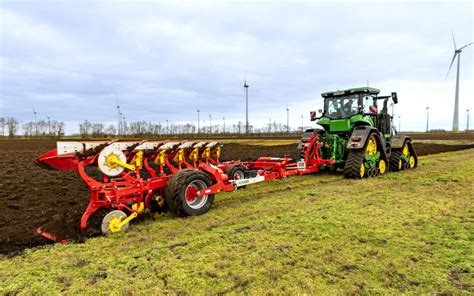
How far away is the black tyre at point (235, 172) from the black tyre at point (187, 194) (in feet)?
5.34

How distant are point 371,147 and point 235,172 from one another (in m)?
4.81

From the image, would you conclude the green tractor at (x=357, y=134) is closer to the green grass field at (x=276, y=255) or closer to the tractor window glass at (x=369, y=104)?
the tractor window glass at (x=369, y=104)

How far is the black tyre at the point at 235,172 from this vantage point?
722cm

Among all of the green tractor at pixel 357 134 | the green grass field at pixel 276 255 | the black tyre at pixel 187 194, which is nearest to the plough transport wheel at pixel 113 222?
the green grass field at pixel 276 255

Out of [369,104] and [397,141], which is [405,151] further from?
[369,104]

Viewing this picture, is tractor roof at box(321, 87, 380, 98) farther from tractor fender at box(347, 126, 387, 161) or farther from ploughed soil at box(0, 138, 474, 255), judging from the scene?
ploughed soil at box(0, 138, 474, 255)

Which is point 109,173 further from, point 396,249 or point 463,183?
point 463,183

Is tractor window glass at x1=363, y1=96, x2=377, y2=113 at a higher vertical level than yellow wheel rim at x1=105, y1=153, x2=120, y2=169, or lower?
higher

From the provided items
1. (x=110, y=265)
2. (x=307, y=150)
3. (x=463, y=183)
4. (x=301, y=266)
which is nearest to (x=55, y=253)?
(x=110, y=265)

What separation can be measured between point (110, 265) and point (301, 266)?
1993 millimetres

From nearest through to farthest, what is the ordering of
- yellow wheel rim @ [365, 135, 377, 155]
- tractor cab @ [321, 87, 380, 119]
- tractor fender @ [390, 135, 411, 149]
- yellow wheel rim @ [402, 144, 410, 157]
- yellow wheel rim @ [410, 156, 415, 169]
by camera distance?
yellow wheel rim @ [365, 135, 377, 155], tractor cab @ [321, 87, 380, 119], tractor fender @ [390, 135, 411, 149], yellow wheel rim @ [402, 144, 410, 157], yellow wheel rim @ [410, 156, 415, 169]

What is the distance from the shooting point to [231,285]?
2963 mm

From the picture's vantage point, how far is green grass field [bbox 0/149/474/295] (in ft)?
9.73

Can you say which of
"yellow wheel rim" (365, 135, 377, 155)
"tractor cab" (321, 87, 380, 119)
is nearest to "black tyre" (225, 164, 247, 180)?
"yellow wheel rim" (365, 135, 377, 155)
